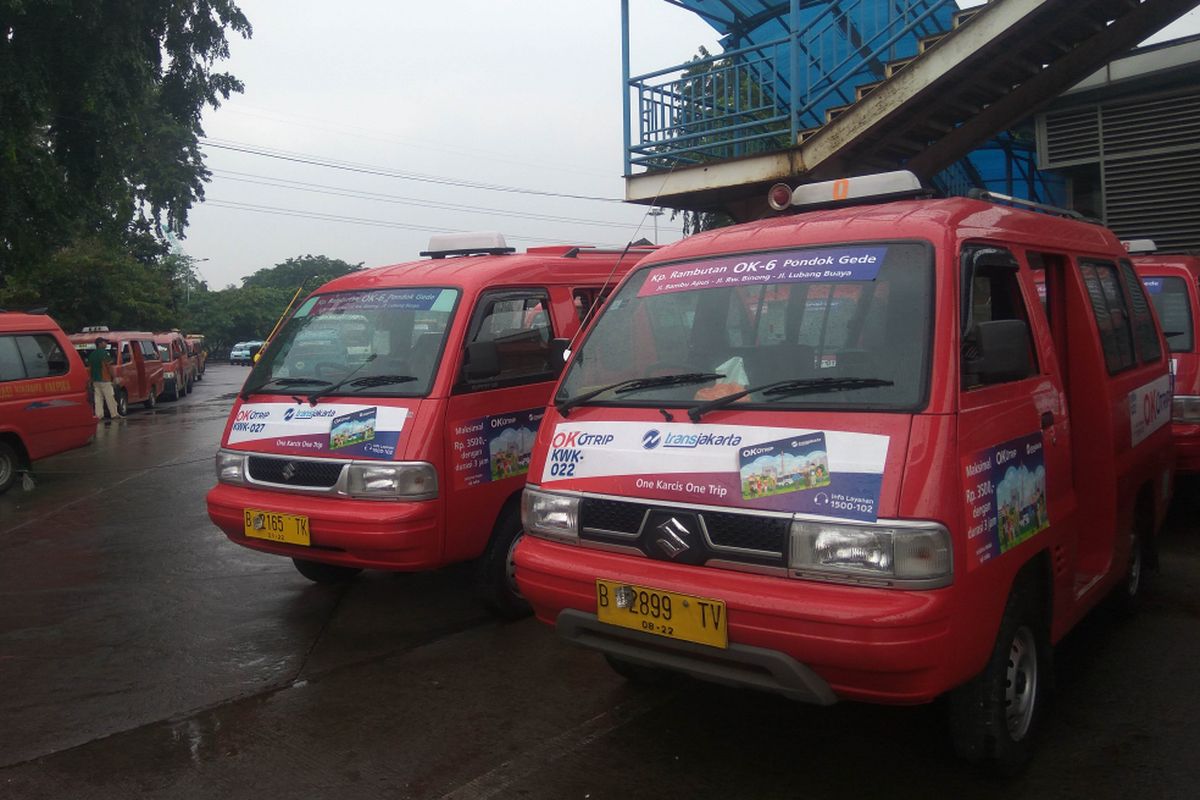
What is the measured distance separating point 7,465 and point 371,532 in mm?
8045

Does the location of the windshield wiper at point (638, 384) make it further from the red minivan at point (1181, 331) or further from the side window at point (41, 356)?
the side window at point (41, 356)

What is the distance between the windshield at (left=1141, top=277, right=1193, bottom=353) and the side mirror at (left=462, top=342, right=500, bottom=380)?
501 centimetres

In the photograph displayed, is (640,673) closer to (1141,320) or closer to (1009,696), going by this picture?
(1009,696)

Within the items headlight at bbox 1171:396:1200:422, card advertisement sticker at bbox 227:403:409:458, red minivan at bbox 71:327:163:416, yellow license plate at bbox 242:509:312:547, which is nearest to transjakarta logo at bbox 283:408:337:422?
card advertisement sticker at bbox 227:403:409:458

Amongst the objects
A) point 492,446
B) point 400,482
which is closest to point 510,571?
point 492,446

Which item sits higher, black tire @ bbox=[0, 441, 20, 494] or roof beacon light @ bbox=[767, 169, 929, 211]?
roof beacon light @ bbox=[767, 169, 929, 211]

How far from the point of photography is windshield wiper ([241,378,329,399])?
555 centimetres

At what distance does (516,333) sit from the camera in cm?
581

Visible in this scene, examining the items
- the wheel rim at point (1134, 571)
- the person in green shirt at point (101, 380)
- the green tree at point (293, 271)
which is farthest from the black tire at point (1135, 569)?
the green tree at point (293, 271)

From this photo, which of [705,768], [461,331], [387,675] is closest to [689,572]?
[705,768]

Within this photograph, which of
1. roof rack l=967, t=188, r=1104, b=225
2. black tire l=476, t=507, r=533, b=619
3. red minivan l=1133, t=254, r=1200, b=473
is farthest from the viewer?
red minivan l=1133, t=254, r=1200, b=473

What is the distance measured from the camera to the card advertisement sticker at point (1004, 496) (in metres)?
3.04

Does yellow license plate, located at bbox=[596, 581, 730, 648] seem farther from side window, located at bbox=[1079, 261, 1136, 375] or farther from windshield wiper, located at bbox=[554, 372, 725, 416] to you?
side window, located at bbox=[1079, 261, 1136, 375]

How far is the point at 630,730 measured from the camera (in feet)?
12.9
